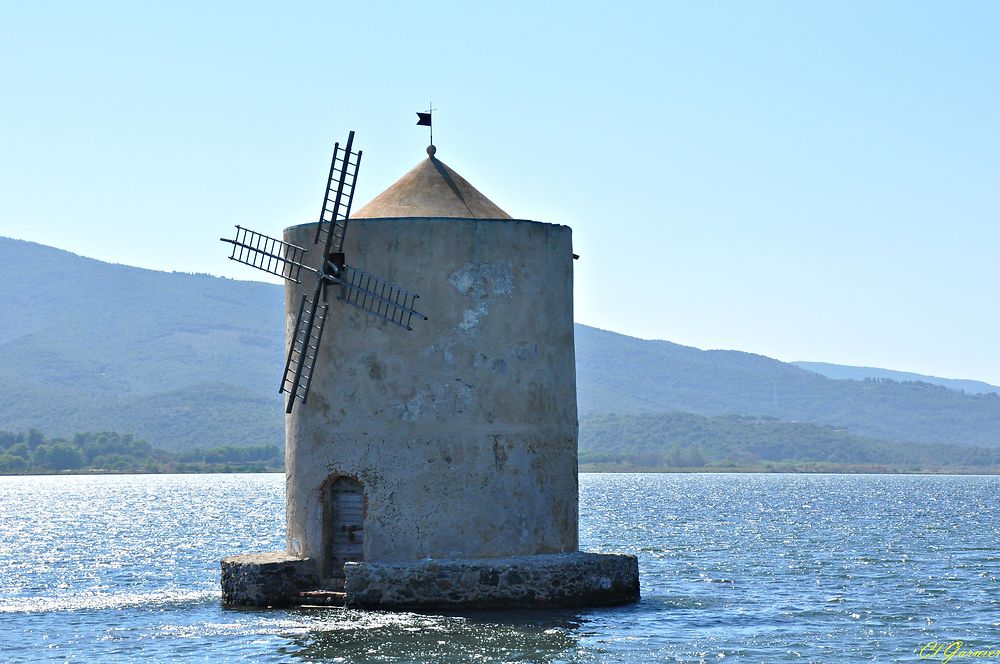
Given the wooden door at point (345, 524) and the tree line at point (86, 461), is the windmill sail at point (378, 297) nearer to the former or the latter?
the wooden door at point (345, 524)

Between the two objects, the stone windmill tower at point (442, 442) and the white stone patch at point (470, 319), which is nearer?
the stone windmill tower at point (442, 442)

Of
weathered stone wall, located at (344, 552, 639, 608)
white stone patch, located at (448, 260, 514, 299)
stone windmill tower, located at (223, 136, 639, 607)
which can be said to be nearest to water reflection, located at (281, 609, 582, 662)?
weathered stone wall, located at (344, 552, 639, 608)

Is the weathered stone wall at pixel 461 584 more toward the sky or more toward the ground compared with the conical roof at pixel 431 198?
more toward the ground

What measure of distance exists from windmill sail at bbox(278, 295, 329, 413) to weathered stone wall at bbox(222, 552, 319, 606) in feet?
7.03

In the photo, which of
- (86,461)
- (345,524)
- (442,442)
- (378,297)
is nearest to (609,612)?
(442,442)

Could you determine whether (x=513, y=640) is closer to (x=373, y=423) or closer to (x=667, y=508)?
(x=373, y=423)

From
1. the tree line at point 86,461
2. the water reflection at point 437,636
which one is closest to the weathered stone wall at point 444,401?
the water reflection at point 437,636

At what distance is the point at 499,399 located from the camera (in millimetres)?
20656

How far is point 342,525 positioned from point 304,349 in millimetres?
2529

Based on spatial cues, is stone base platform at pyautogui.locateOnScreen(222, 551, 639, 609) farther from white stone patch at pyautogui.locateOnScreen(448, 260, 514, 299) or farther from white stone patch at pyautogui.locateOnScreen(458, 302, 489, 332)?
white stone patch at pyautogui.locateOnScreen(448, 260, 514, 299)

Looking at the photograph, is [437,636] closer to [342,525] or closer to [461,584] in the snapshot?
[461,584]

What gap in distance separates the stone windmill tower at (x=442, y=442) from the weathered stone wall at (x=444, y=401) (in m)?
0.02

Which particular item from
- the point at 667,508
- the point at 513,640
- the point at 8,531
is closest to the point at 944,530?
the point at 667,508

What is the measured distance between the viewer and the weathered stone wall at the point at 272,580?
21.0 m
